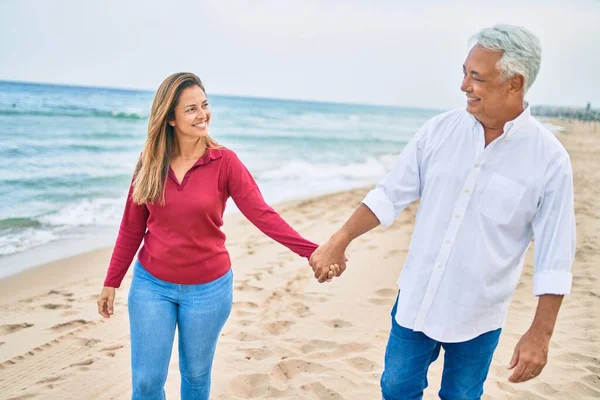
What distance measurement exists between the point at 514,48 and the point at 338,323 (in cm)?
346

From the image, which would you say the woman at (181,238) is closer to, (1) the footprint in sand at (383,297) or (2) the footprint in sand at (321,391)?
(2) the footprint in sand at (321,391)

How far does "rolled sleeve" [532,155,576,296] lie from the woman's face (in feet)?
5.70

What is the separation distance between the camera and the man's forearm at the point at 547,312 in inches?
85.1

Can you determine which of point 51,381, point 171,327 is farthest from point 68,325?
Answer: point 171,327

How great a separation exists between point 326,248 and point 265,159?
630 inches

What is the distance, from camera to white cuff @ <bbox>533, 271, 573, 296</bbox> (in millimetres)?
2117

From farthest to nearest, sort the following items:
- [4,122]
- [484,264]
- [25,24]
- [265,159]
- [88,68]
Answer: [88,68], [25,24], [4,122], [265,159], [484,264]

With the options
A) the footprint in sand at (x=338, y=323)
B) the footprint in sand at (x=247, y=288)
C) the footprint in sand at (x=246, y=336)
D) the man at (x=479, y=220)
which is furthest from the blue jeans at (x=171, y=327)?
the footprint in sand at (x=247, y=288)

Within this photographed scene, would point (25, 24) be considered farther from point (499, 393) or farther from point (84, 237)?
point (499, 393)

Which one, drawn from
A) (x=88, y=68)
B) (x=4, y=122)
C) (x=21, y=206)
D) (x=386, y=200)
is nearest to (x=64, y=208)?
(x=21, y=206)

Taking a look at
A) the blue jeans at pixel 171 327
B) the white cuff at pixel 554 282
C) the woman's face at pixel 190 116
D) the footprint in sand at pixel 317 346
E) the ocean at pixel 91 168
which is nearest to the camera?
the white cuff at pixel 554 282

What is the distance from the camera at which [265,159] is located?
61.3 ft

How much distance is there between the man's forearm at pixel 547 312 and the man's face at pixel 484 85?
30.2 inches

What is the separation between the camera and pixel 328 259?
284 cm
